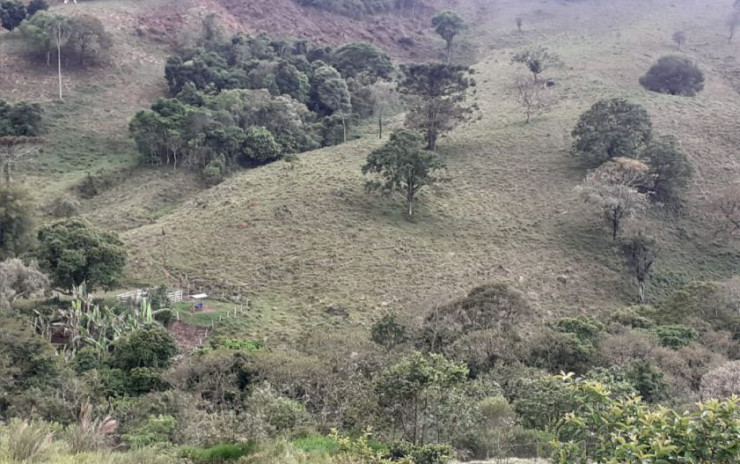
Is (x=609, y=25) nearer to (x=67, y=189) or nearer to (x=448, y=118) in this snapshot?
(x=448, y=118)

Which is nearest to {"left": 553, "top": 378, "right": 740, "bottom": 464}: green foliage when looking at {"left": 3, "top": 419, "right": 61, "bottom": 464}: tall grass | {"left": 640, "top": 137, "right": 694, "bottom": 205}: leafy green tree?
{"left": 3, "top": 419, "right": 61, "bottom": 464}: tall grass

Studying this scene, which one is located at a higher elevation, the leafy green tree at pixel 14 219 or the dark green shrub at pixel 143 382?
the leafy green tree at pixel 14 219

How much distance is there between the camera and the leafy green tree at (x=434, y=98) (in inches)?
1626

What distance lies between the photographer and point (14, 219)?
80.6 ft

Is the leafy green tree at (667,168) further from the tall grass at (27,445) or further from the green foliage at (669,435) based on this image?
the tall grass at (27,445)

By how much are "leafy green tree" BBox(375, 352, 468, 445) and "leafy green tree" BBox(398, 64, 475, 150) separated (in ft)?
105

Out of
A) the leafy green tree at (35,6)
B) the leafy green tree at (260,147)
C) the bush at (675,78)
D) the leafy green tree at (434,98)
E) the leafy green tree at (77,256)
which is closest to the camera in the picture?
the leafy green tree at (77,256)

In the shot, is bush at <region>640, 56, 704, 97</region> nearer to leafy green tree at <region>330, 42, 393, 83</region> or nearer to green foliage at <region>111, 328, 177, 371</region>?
leafy green tree at <region>330, 42, 393, 83</region>

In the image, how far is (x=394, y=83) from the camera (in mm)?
56812

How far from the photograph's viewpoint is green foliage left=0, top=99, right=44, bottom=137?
1606 inches

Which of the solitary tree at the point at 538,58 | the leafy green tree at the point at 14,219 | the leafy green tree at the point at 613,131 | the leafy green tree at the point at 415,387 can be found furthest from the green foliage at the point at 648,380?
the solitary tree at the point at 538,58

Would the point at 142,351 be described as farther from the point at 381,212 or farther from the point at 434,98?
the point at 434,98

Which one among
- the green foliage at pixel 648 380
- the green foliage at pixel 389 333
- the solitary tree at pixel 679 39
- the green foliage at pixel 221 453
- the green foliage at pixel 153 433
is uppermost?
the solitary tree at pixel 679 39

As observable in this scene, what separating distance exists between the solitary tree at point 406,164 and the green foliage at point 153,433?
22.5m
